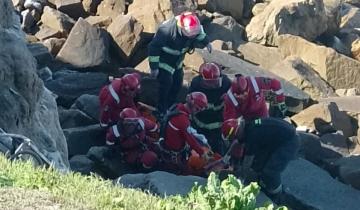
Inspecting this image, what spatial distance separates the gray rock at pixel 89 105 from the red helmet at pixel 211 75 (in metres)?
1.94

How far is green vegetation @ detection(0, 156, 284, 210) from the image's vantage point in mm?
5023

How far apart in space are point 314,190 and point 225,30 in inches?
297

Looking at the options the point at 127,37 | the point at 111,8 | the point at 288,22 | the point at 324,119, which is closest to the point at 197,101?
the point at 324,119

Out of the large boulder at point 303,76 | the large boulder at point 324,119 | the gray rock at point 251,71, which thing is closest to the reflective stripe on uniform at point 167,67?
the gray rock at point 251,71

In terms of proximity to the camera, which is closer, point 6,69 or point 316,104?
point 6,69

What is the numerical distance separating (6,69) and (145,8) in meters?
9.73

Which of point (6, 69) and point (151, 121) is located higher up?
point (6, 69)

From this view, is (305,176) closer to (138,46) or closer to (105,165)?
(105,165)

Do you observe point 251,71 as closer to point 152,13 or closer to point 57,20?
point 152,13

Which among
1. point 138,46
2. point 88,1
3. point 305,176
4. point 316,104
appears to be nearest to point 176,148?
point 305,176

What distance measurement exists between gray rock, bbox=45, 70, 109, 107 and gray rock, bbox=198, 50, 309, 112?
1.99 m

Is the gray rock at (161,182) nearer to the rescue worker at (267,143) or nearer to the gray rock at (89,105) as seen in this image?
the rescue worker at (267,143)

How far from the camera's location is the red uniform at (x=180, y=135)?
37.1ft

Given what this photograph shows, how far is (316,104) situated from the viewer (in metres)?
15.7
